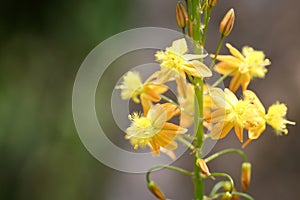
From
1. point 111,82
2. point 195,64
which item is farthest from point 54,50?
point 195,64

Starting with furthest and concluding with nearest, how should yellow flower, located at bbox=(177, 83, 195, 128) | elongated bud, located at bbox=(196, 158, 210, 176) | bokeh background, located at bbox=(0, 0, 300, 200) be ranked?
bokeh background, located at bbox=(0, 0, 300, 200)
yellow flower, located at bbox=(177, 83, 195, 128)
elongated bud, located at bbox=(196, 158, 210, 176)

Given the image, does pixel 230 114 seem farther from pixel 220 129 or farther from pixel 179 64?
pixel 179 64

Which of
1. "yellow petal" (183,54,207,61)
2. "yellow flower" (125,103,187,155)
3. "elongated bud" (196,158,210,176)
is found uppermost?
"yellow petal" (183,54,207,61)

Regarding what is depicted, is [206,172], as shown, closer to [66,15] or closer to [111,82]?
[66,15]

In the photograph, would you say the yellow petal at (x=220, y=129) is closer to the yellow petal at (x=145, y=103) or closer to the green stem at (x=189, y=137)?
the green stem at (x=189, y=137)

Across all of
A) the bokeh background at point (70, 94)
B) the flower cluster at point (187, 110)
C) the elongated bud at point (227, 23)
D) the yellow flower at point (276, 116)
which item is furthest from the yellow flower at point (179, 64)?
the bokeh background at point (70, 94)

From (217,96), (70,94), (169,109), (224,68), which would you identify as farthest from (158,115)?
(70,94)

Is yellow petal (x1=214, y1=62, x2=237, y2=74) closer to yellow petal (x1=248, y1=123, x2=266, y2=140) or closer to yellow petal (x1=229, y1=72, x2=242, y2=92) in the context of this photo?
yellow petal (x1=229, y1=72, x2=242, y2=92)

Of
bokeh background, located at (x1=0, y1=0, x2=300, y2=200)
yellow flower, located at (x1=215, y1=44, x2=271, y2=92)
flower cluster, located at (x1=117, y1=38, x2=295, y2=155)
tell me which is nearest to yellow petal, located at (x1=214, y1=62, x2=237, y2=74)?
yellow flower, located at (x1=215, y1=44, x2=271, y2=92)
